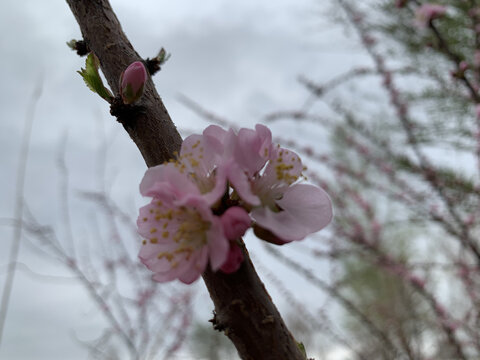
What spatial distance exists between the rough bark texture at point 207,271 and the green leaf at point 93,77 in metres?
0.02

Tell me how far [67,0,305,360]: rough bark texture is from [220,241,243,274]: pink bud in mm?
18

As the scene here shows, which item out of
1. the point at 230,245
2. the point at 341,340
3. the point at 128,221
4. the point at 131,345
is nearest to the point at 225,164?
the point at 230,245

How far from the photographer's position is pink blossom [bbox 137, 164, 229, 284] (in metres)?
0.33

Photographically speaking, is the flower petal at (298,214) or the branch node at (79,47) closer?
the flower petal at (298,214)

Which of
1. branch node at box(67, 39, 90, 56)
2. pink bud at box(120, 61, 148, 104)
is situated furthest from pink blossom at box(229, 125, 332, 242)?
branch node at box(67, 39, 90, 56)

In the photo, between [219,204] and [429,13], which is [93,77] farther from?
[429,13]

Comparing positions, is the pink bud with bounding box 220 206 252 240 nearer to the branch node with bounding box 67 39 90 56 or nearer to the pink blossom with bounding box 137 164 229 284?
the pink blossom with bounding box 137 164 229 284

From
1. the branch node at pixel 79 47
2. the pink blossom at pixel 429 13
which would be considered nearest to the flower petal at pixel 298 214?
the branch node at pixel 79 47

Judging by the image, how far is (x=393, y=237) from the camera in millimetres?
6363

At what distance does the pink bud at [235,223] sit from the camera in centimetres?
32

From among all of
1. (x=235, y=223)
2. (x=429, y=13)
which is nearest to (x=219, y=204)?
(x=235, y=223)

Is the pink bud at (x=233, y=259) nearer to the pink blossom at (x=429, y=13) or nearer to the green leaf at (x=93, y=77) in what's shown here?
the green leaf at (x=93, y=77)

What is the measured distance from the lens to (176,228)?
14.7 inches

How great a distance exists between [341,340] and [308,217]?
5.01 ft
